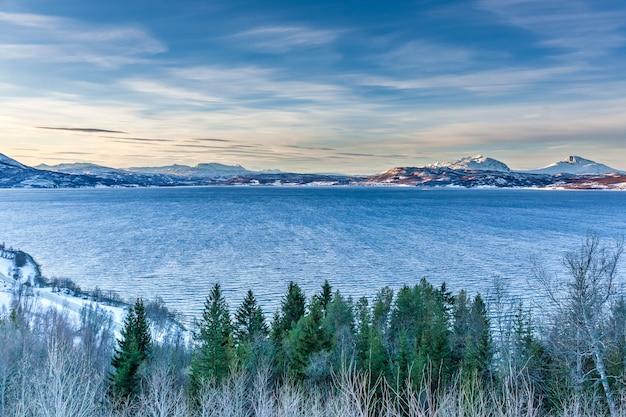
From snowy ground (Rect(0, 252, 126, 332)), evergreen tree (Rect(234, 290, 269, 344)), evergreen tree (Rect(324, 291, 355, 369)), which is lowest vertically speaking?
snowy ground (Rect(0, 252, 126, 332))

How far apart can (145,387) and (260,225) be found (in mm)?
83563

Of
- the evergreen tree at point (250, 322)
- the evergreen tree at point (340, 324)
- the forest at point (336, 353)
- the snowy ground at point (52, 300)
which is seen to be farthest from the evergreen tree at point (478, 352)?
the snowy ground at point (52, 300)

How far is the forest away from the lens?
17.8 m

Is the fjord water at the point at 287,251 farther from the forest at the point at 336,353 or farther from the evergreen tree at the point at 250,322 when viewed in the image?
the forest at the point at 336,353

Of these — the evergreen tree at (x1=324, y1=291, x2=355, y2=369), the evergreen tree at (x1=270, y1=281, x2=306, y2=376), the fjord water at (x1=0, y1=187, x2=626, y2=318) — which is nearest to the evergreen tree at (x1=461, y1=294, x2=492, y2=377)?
the evergreen tree at (x1=324, y1=291, x2=355, y2=369)

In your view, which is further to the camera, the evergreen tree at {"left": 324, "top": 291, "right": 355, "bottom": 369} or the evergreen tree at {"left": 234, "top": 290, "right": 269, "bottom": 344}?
the evergreen tree at {"left": 234, "top": 290, "right": 269, "bottom": 344}

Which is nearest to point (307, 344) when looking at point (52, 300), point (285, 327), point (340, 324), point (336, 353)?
point (336, 353)

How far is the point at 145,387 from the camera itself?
24094mm

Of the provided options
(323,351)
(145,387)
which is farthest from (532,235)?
(145,387)

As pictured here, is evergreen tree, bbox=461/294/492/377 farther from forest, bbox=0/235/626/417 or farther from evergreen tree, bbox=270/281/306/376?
evergreen tree, bbox=270/281/306/376

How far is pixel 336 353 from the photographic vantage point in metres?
26.8

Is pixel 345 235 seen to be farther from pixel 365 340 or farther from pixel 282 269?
pixel 365 340

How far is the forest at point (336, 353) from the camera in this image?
1777cm

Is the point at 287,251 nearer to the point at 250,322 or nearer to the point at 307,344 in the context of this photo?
the point at 250,322
